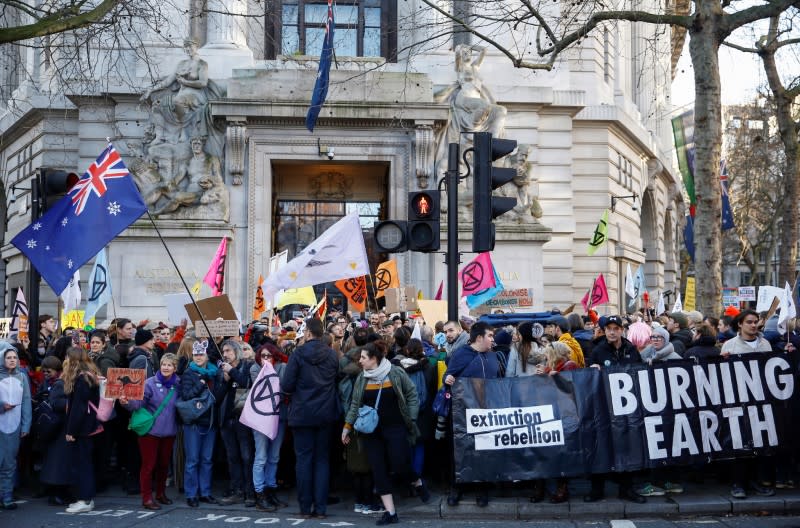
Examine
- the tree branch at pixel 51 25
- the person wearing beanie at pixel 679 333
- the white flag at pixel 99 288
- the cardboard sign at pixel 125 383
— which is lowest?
the cardboard sign at pixel 125 383

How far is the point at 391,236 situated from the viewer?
1098cm

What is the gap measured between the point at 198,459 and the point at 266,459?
74 cm

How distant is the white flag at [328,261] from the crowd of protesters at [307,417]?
1.49 metres

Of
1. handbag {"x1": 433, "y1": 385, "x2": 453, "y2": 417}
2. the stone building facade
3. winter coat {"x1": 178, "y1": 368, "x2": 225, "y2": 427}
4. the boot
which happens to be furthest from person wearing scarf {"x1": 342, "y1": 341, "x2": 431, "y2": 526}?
the stone building facade

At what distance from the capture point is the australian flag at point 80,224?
10.6 meters

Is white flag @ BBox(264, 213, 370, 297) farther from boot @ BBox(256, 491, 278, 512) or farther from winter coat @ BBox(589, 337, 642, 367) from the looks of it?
winter coat @ BBox(589, 337, 642, 367)

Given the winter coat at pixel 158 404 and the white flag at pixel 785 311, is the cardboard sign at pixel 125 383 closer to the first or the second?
the winter coat at pixel 158 404

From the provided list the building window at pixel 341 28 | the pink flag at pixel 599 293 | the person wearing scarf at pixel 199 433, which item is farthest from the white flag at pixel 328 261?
the building window at pixel 341 28

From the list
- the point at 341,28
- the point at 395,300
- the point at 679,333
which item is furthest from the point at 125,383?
the point at 341,28

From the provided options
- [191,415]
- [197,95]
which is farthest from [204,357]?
[197,95]

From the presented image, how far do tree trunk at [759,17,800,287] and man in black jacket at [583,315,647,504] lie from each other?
42.3 ft

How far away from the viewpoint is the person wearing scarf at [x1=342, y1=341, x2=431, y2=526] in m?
9.58

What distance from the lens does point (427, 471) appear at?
11.4m

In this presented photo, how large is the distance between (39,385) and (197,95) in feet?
39.7
